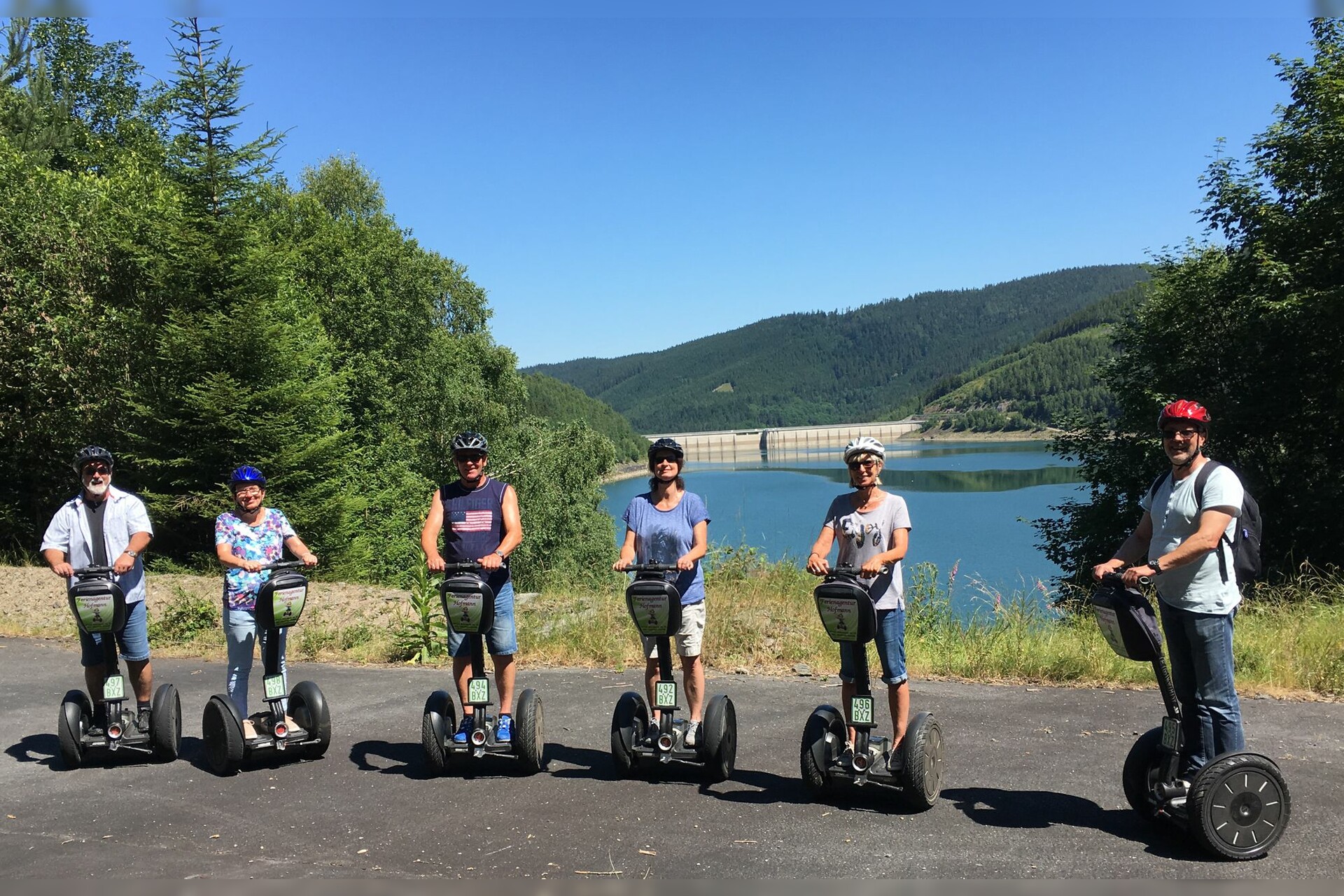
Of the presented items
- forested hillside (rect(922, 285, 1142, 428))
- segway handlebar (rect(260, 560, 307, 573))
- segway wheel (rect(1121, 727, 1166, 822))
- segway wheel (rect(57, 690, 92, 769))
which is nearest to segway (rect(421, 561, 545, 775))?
segway handlebar (rect(260, 560, 307, 573))

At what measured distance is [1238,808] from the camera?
3854 millimetres

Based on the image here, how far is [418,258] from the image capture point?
3912 cm

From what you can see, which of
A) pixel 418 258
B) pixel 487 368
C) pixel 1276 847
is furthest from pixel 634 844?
pixel 418 258

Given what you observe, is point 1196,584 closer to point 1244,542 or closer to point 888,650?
point 1244,542

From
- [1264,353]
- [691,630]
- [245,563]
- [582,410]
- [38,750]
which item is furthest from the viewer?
[582,410]

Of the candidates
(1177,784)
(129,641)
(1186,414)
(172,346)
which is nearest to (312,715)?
(129,641)

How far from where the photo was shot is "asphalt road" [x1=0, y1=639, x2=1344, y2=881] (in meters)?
3.96

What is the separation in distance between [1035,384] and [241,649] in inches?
6886

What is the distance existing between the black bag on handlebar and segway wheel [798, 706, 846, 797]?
138 centimetres

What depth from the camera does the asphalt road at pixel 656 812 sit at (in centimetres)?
396

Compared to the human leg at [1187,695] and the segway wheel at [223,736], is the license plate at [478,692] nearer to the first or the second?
the segway wheel at [223,736]

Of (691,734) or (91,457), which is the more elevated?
(91,457)

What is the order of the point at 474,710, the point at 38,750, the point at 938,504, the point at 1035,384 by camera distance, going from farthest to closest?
1. the point at 1035,384
2. the point at 938,504
3. the point at 38,750
4. the point at 474,710

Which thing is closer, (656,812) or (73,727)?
(656,812)
